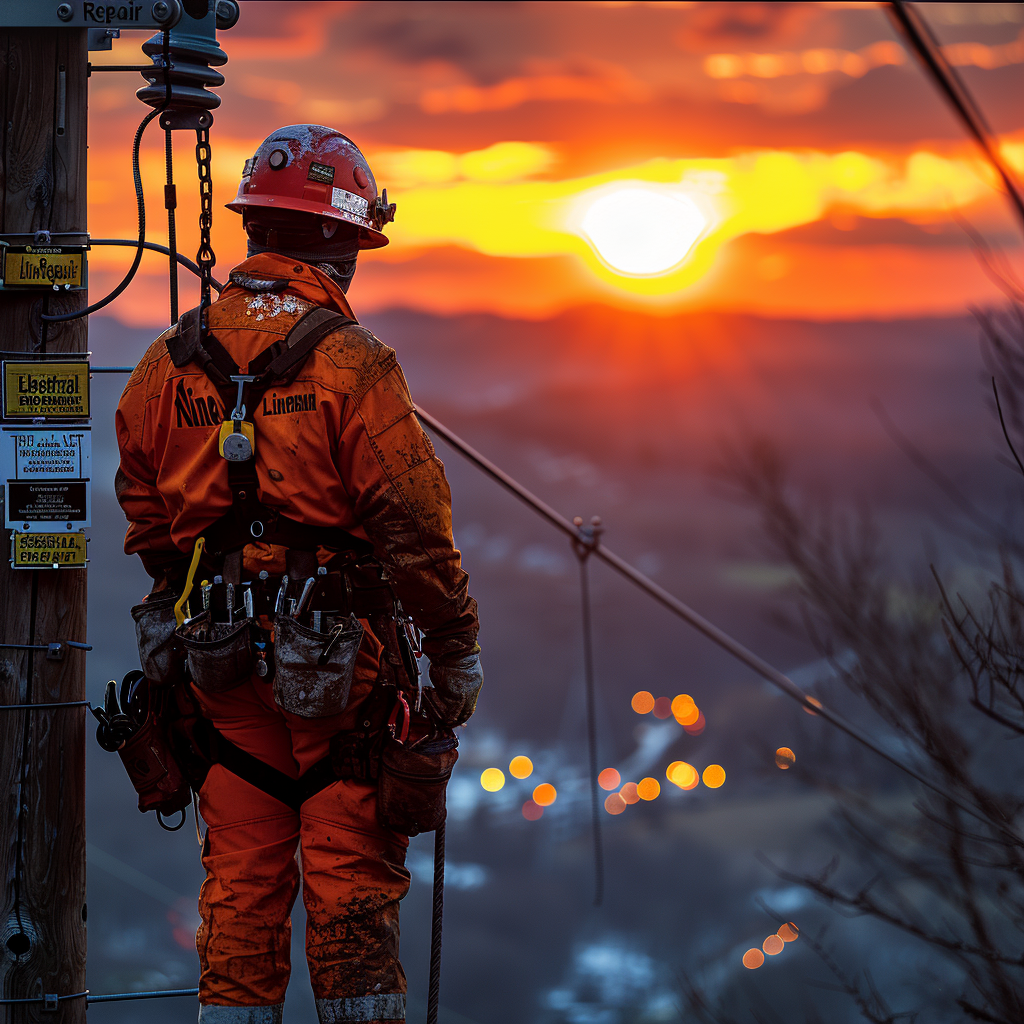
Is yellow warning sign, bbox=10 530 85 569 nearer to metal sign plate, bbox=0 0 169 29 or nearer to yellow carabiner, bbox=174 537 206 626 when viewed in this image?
yellow carabiner, bbox=174 537 206 626

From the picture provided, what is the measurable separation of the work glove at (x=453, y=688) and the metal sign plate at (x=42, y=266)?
63.4 inches

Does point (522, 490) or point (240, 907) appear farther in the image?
point (522, 490)

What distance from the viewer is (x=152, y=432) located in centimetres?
306

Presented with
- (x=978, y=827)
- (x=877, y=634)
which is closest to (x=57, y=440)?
(x=877, y=634)

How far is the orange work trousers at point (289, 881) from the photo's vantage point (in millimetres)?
2838

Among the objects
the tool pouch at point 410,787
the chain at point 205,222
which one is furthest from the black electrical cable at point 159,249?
the tool pouch at point 410,787

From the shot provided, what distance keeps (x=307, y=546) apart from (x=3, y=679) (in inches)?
47.6

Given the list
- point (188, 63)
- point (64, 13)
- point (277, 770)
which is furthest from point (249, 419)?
point (64, 13)

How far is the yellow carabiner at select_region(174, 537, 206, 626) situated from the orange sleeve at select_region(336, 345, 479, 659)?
0.42 meters

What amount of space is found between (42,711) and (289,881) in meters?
1.02

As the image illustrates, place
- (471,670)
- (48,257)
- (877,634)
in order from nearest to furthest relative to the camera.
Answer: (471,670)
(48,257)
(877,634)

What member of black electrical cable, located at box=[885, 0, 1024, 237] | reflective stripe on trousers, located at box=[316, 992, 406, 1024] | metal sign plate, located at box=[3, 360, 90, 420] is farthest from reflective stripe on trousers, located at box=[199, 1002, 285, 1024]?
black electrical cable, located at box=[885, 0, 1024, 237]

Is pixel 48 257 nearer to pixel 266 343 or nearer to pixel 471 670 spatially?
Answer: pixel 266 343

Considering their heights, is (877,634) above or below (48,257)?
below
